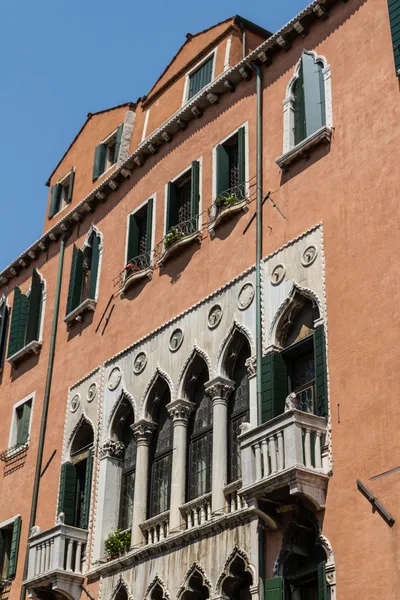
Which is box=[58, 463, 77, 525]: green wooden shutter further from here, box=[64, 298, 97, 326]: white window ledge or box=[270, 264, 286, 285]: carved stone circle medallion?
box=[270, 264, 286, 285]: carved stone circle medallion

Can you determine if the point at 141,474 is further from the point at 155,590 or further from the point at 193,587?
the point at 193,587

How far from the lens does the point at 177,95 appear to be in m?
21.1

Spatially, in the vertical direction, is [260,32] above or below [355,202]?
above

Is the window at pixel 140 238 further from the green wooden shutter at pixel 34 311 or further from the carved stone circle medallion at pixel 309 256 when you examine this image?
the carved stone circle medallion at pixel 309 256

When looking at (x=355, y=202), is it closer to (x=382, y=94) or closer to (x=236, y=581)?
(x=382, y=94)

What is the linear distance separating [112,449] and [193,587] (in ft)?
11.8

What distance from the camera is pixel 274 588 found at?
13.5 m

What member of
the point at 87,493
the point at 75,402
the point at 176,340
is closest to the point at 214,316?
the point at 176,340

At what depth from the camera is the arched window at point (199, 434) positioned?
16.0 metres

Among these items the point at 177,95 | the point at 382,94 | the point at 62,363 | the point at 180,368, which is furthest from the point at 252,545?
the point at 177,95

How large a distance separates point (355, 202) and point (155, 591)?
6.40 meters

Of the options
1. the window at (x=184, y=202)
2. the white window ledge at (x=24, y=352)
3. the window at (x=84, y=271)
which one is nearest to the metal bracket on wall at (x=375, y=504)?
the window at (x=184, y=202)

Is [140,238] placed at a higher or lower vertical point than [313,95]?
higher

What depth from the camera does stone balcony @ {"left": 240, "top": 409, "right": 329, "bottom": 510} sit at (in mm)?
13148
